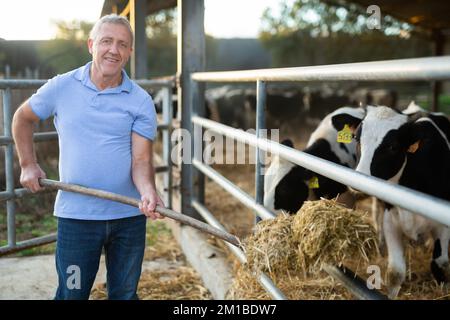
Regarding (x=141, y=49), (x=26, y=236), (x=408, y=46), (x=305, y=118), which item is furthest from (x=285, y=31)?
(x=26, y=236)

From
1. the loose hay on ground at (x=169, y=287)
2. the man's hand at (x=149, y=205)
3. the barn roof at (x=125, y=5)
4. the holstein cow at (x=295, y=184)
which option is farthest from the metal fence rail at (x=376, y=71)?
the barn roof at (x=125, y=5)

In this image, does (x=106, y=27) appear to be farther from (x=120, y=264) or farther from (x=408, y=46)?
(x=408, y=46)

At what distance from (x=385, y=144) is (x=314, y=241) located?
4.36 feet

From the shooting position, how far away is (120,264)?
2684 mm

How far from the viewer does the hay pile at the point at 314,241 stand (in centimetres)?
203

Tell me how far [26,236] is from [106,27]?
2861mm

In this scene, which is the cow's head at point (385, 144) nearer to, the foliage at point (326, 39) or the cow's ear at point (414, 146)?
the cow's ear at point (414, 146)

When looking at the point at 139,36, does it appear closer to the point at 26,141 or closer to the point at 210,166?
the point at 210,166

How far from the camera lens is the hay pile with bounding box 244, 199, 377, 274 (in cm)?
203

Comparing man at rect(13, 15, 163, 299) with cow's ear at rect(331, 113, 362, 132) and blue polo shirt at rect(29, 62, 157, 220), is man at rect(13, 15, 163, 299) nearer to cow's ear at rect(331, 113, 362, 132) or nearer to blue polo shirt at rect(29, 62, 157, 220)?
blue polo shirt at rect(29, 62, 157, 220)

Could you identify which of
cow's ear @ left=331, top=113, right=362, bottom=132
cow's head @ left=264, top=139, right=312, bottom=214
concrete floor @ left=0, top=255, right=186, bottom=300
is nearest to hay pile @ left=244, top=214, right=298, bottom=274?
cow's ear @ left=331, top=113, right=362, bottom=132

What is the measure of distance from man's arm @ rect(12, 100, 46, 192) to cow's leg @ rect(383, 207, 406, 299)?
239 cm

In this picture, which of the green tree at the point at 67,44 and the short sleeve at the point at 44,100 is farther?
the green tree at the point at 67,44

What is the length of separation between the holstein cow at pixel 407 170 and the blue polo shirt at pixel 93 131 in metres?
1.45
